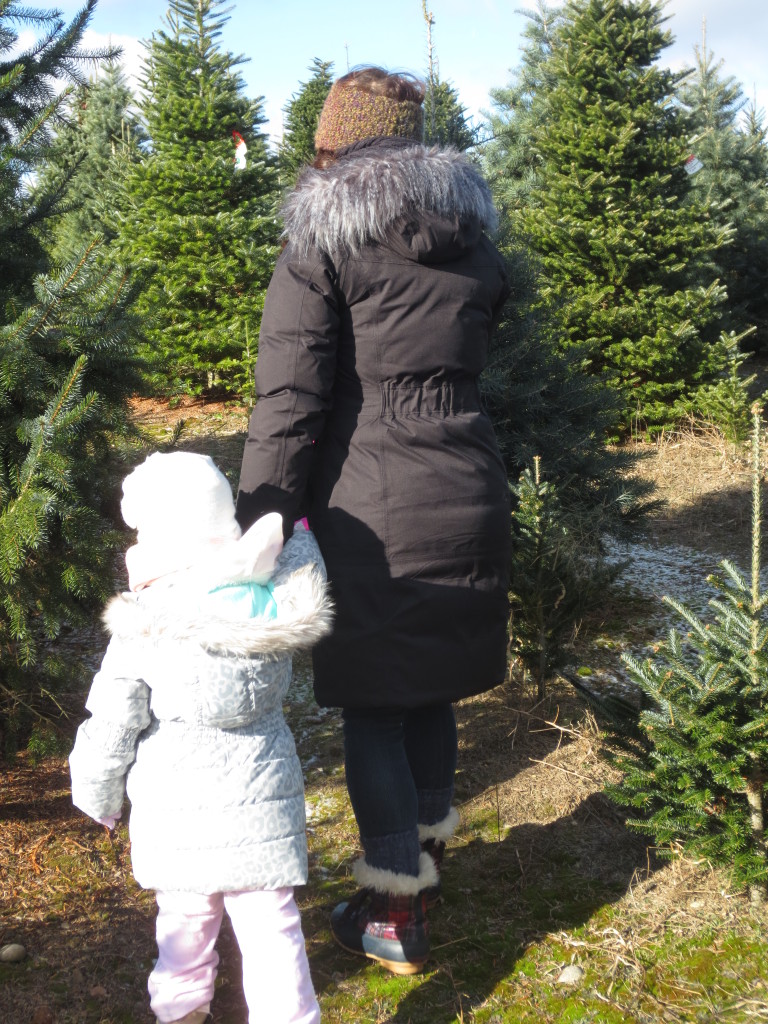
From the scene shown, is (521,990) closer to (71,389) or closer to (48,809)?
(48,809)

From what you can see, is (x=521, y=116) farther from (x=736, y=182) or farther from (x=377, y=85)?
(x=377, y=85)

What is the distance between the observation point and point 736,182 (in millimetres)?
12461

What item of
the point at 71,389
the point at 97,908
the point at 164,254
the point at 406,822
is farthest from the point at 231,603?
the point at 164,254

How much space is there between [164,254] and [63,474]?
18.8 ft

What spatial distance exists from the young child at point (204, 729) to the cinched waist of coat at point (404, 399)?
1.49 ft

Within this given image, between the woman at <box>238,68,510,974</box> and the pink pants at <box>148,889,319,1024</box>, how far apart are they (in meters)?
0.42

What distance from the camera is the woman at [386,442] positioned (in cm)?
200

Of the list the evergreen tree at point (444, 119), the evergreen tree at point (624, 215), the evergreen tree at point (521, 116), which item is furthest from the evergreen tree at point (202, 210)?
the evergreen tree at point (521, 116)

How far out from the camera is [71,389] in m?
2.48

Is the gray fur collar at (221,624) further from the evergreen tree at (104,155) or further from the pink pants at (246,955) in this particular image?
the evergreen tree at (104,155)

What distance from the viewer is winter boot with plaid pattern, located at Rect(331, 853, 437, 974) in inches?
86.0

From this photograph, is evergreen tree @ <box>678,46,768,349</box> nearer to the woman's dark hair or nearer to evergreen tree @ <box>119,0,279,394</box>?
evergreen tree @ <box>119,0,279,394</box>

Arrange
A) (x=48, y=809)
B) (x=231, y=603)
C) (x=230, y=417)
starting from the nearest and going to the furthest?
1. (x=231, y=603)
2. (x=48, y=809)
3. (x=230, y=417)

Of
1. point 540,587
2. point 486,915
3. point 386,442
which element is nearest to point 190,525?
point 386,442
